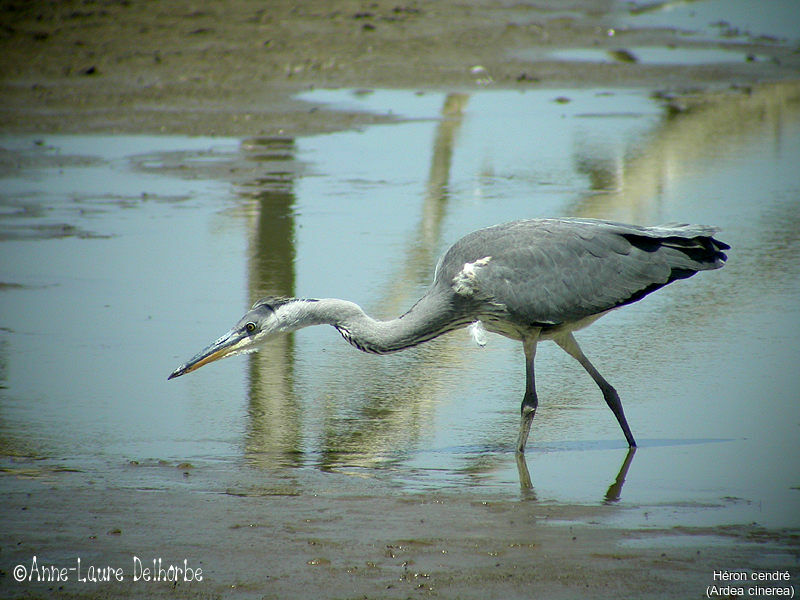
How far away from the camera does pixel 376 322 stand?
6195 mm

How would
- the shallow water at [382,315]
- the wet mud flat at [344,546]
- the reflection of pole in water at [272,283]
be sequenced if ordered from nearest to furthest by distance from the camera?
the wet mud flat at [344,546], the shallow water at [382,315], the reflection of pole in water at [272,283]

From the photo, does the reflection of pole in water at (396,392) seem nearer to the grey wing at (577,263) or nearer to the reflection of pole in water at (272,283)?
the reflection of pole in water at (272,283)

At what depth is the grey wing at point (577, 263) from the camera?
6.19 metres

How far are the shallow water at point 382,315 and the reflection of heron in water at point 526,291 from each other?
50 centimetres

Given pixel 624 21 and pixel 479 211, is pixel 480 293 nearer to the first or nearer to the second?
pixel 479 211

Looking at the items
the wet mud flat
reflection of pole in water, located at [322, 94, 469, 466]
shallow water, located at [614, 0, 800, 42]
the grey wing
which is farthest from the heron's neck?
shallow water, located at [614, 0, 800, 42]

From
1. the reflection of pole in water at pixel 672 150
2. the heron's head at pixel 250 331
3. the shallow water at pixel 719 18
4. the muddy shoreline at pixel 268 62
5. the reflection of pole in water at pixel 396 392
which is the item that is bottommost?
the reflection of pole in water at pixel 396 392

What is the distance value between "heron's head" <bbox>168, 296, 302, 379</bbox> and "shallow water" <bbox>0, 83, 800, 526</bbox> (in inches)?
18.7

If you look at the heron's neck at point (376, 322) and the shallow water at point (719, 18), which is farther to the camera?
the shallow water at point (719, 18)

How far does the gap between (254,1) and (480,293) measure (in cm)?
1626

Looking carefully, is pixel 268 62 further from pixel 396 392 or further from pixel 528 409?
pixel 528 409

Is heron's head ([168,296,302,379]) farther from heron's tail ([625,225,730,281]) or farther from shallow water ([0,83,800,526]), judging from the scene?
heron's tail ([625,225,730,281])

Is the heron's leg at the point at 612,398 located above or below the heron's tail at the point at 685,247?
below

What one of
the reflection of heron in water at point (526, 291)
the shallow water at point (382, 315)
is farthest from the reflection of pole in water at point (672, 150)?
the reflection of heron in water at point (526, 291)
